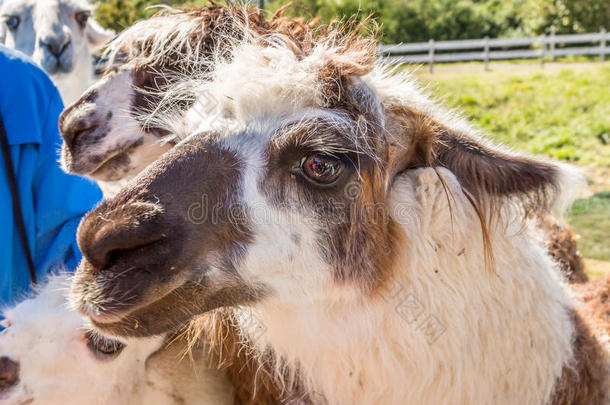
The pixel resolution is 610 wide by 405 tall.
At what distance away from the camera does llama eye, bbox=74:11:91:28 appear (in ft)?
20.0

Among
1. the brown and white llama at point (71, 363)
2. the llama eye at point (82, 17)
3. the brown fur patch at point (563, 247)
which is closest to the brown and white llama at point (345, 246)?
the brown and white llama at point (71, 363)

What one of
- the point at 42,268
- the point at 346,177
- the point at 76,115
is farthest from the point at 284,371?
the point at 76,115

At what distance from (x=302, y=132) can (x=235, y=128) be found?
0.23m

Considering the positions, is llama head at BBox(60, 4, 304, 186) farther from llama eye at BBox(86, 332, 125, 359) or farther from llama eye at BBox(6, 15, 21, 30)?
llama eye at BBox(6, 15, 21, 30)

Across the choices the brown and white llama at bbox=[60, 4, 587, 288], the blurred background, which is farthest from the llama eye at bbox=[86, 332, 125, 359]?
the blurred background

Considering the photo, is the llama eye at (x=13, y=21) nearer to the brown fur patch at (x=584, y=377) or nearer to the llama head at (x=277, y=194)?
the llama head at (x=277, y=194)

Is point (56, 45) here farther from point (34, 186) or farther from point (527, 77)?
point (527, 77)

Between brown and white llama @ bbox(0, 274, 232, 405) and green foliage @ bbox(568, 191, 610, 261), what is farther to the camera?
green foliage @ bbox(568, 191, 610, 261)

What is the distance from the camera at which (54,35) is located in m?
5.63

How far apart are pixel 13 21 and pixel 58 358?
4688mm

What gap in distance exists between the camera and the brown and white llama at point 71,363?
2143mm

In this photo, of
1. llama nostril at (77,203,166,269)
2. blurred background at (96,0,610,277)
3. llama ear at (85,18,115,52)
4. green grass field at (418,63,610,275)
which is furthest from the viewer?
green grass field at (418,63,610,275)

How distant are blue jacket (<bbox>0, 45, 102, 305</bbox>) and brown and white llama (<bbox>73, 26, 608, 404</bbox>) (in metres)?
0.75

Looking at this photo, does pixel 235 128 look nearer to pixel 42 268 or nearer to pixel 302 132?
pixel 302 132
